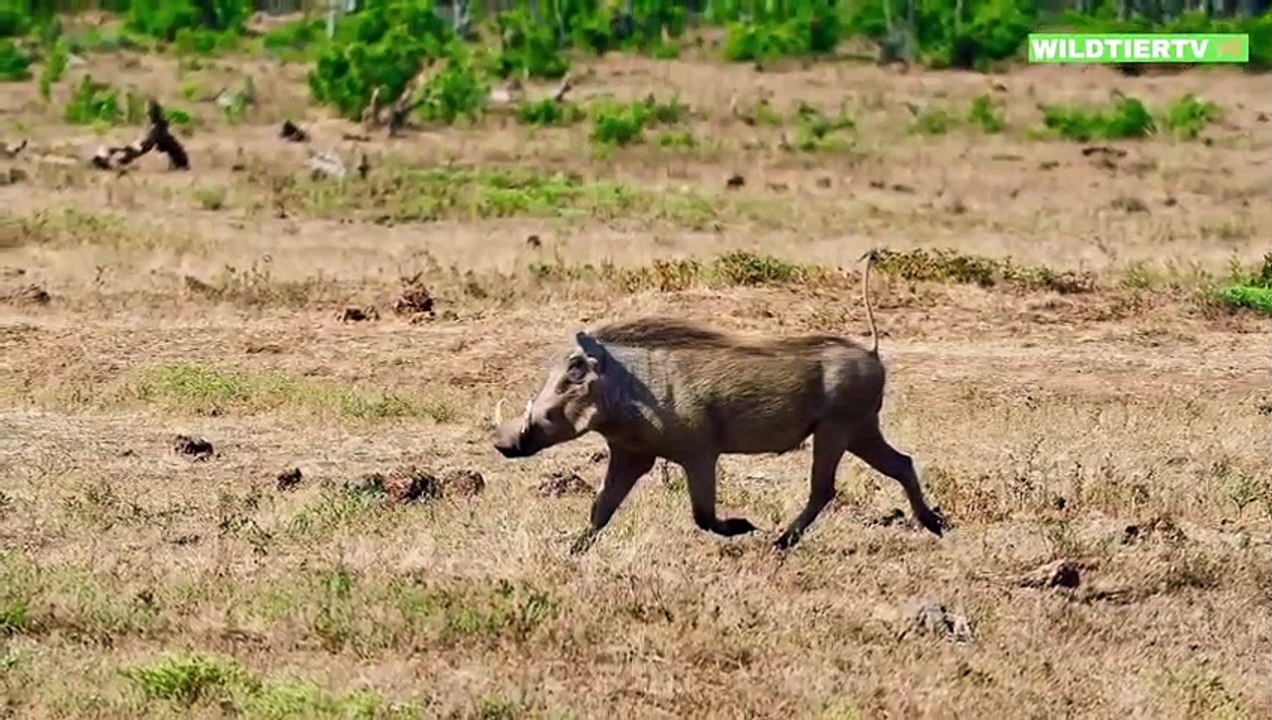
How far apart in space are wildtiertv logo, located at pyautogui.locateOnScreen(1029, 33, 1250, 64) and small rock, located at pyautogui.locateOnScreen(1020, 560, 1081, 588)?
1189 inches

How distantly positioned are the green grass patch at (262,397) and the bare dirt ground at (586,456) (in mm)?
34

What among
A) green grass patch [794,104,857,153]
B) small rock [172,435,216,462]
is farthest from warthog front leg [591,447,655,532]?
green grass patch [794,104,857,153]

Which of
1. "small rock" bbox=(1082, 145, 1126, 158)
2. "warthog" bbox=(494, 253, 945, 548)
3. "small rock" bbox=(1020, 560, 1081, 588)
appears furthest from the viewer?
"small rock" bbox=(1082, 145, 1126, 158)

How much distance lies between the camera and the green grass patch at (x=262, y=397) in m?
13.3

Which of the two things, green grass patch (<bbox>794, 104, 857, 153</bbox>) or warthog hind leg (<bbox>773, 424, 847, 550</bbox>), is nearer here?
warthog hind leg (<bbox>773, 424, 847, 550</bbox>)

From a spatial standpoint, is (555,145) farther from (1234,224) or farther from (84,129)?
(1234,224)

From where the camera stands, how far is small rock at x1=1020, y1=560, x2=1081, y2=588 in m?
8.77

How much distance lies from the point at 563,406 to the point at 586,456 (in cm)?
338

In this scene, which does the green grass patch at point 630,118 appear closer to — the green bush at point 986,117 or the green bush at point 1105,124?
the green bush at point 986,117

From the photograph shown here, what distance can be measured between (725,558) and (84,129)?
68.8 ft

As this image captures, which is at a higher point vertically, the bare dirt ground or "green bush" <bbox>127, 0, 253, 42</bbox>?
the bare dirt ground

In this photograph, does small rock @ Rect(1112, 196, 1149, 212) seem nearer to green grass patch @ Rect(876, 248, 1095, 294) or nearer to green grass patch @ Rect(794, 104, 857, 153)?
green grass patch @ Rect(794, 104, 857, 153)

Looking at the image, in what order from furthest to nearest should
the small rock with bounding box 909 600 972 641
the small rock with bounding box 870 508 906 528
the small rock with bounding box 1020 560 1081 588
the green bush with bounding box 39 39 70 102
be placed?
the green bush with bounding box 39 39 70 102
the small rock with bounding box 870 508 906 528
the small rock with bounding box 1020 560 1081 588
the small rock with bounding box 909 600 972 641

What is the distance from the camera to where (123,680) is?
7090 millimetres
